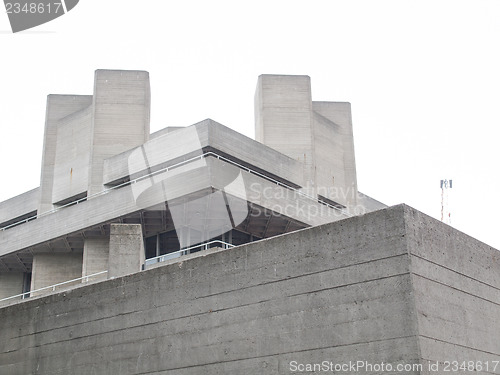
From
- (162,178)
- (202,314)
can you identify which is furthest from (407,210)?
(162,178)

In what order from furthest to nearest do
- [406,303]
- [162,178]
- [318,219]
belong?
[318,219], [162,178], [406,303]

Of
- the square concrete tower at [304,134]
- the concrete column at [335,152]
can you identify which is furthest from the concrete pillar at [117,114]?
the concrete column at [335,152]

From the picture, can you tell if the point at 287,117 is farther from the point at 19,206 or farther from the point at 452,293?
the point at 452,293

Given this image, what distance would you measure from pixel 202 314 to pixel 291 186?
22.5m

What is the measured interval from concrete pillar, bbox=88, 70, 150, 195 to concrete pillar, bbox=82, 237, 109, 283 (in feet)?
10.8

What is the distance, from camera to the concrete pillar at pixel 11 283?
1523 inches

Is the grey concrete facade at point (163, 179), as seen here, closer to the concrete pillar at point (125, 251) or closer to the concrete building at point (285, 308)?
the concrete pillar at point (125, 251)

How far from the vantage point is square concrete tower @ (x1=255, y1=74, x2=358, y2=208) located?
36688 mm

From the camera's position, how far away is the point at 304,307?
35.5 feet

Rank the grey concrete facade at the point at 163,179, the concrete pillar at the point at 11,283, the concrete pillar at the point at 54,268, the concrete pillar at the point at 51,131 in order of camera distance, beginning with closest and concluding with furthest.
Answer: the grey concrete facade at the point at 163,179, the concrete pillar at the point at 54,268, the concrete pillar at the point at 51,131, the concrete pillar at the point at 11,283

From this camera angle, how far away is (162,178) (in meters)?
30.3

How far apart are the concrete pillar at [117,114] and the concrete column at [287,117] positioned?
648 cm

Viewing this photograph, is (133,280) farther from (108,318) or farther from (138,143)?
(138,143)

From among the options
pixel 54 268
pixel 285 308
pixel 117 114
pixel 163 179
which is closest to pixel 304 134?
pixel 163 179
